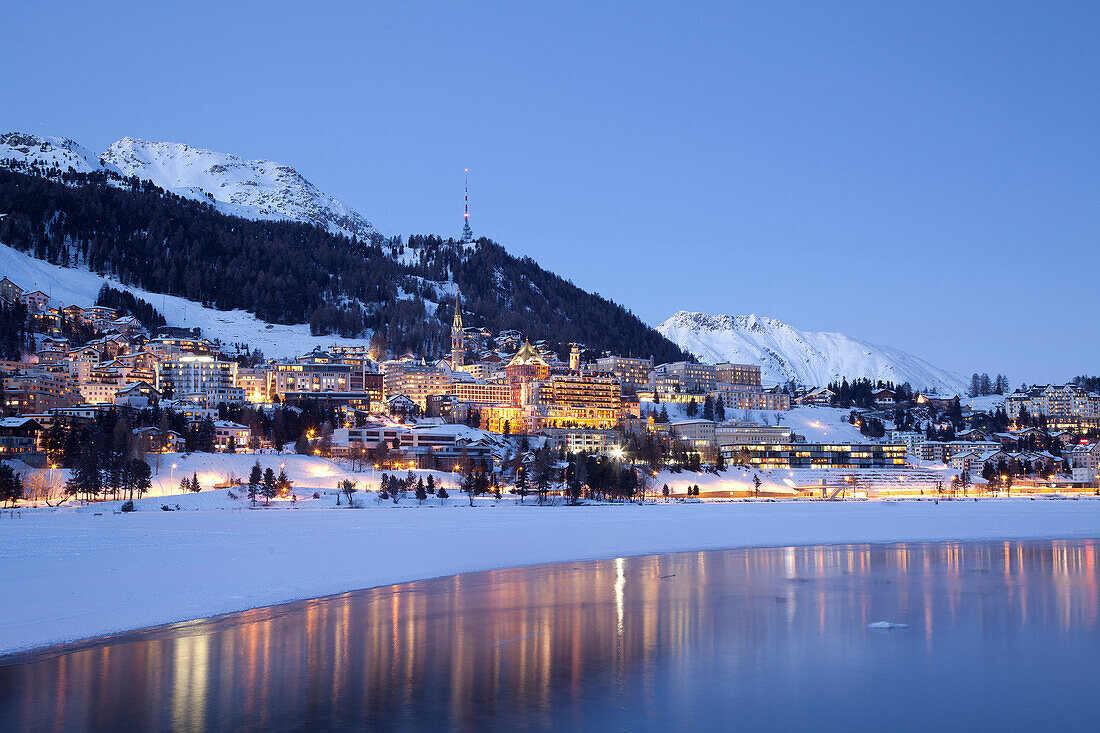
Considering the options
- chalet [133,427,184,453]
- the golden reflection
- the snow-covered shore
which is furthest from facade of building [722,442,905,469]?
the golden reflection

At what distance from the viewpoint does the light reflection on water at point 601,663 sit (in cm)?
1459

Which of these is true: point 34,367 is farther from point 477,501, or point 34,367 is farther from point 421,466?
point 477,501

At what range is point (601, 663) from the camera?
1820 centimetres

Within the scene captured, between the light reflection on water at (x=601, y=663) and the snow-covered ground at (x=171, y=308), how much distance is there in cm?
15773

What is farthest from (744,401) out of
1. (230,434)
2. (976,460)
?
(230,434)

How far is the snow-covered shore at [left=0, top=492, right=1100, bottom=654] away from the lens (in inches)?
944

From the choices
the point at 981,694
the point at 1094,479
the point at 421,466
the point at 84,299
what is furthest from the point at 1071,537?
the point at 84,299

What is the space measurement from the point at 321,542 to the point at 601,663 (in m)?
23.8

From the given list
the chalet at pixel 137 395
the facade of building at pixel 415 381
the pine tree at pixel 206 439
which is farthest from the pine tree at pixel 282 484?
the facade of building at pixel 415 381

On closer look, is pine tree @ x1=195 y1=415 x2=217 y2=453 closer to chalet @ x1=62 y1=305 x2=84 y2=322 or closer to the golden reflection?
the golden reflection

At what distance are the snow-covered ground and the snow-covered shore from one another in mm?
118013

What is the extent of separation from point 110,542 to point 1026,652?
109ft

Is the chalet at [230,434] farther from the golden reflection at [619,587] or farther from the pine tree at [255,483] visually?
the golden reflection at [619,587]

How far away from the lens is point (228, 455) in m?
89.9
